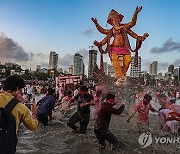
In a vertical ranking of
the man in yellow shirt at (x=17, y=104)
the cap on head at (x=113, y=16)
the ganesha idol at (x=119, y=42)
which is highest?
the cap on head at (x=113, y=16)

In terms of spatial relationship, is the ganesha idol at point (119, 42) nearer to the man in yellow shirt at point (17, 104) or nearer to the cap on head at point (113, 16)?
the cap on head at point (113, 16)

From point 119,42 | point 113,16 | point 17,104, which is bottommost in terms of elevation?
point 17,104

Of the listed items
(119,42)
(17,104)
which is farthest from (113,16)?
(17,104)

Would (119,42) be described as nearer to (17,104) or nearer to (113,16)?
(113,16)

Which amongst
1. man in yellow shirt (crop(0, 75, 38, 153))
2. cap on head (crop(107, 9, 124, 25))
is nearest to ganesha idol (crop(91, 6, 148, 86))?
cap on head (crop(107, 9, 124, 25))

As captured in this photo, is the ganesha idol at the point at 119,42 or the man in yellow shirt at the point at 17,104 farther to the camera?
the ganesha idol at the point at 119,42

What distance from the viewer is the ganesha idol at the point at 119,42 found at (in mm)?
19641

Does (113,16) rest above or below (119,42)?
above

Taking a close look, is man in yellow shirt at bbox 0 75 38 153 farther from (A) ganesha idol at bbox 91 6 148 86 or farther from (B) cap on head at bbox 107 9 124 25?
(B) cap on head at bbox 107 9 124 25

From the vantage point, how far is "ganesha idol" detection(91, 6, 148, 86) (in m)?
19.6

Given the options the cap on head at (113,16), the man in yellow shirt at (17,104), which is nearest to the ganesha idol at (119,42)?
the cap on head at (113,16)

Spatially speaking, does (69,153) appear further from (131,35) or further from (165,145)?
(131,35)

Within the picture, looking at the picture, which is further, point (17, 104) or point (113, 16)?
point (113, 16)

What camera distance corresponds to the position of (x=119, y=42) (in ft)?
64.3
